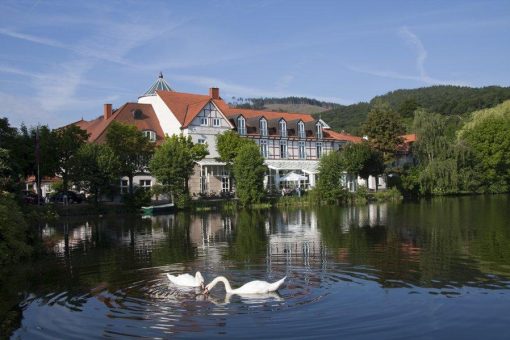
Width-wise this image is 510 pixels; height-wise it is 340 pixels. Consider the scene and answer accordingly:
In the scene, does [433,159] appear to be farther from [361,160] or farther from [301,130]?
[301,130]

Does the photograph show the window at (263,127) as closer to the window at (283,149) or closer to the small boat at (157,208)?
the window at (283,149)

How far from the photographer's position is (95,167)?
48.2 metres

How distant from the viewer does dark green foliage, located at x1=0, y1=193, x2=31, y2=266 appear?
65.7 feet

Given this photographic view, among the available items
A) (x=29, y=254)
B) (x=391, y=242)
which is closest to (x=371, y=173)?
(x=391, y=242)

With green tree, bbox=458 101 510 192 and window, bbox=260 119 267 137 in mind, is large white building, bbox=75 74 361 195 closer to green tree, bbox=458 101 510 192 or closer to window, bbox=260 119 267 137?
window, bbox=260 119 267 137

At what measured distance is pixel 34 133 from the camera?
2000 inches

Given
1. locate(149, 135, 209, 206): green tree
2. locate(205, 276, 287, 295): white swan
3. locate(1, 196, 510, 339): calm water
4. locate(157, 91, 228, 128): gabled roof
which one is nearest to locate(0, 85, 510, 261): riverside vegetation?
locate(149, 135, 209, 206): green tree

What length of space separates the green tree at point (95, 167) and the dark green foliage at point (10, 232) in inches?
1070

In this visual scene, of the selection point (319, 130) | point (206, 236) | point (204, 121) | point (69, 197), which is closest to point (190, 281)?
point (206, 236)

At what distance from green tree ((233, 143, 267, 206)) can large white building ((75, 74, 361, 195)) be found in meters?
5.43

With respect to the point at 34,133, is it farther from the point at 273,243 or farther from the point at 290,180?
the point at 273,243

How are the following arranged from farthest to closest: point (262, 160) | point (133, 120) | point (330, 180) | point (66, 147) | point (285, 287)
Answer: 1. point (133, 120)
2. point (330, 180)
3. point (262, 160)
4. point (66, 147)
5. point (285, 287)

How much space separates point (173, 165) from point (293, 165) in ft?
76.8

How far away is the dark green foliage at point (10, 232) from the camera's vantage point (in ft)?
65.7
